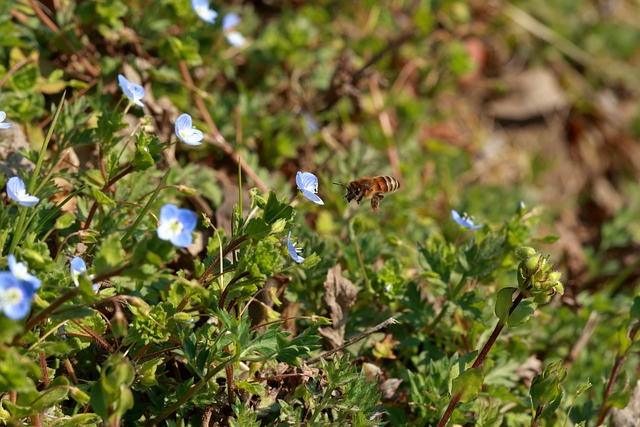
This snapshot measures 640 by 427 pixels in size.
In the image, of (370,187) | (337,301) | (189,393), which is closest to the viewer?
(189,393)

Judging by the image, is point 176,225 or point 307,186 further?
point 307,186

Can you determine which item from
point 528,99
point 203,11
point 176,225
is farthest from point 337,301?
point 528,99

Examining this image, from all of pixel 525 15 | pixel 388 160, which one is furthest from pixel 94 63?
pixel 525 15

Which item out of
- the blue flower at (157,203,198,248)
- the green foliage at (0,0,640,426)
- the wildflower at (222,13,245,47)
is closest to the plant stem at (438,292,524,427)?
the green foliage at (0,0,640,426)

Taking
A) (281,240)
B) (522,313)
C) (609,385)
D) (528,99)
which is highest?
(281,240)

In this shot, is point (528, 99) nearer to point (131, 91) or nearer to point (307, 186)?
point (307, 186)

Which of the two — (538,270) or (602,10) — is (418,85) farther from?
(538,270)

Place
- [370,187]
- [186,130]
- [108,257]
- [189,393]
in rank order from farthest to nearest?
1. [370,187]
2. [186,130]
3. [189,393]
4. [108,257]

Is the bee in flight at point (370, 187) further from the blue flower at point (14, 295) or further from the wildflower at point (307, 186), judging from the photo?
the blue flower at point (14, 295)
